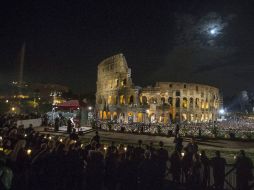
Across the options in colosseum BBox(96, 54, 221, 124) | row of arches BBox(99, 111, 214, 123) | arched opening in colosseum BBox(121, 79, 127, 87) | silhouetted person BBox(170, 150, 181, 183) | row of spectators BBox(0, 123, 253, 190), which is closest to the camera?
row of spectators BBox(0, 123, 253, 190)

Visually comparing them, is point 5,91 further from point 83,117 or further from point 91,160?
point 91,160

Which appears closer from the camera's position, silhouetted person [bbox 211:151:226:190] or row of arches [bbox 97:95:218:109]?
silhouetted person [bbox 211:151:226:190]

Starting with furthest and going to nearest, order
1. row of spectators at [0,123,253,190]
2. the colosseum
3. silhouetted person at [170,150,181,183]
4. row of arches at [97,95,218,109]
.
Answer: row of arches at [97,95,218,109] → the colosseum → silhouetted person at [170,150,181,183] → row of spectators at [0,123,253,190]

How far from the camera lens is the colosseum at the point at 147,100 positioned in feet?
196

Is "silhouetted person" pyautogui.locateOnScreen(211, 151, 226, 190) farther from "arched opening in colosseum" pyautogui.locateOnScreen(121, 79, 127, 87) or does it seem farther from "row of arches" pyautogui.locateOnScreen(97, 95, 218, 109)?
"arched opening in colosseum" pyautogui.locateOnScreen(121, 79, 127, 87)

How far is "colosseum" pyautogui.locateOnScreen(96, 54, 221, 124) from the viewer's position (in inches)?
2355

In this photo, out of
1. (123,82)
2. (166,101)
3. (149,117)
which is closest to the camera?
(149,117)

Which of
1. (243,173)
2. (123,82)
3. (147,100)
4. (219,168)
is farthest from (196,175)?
(123,82)

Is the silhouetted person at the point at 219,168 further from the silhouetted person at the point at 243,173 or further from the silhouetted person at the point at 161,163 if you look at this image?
the silhouetted person at the point at 161,163

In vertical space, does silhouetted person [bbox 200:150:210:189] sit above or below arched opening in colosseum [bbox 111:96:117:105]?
below

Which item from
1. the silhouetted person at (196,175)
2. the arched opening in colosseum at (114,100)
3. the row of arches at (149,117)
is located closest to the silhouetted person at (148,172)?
the silhouetted person at (196,175)

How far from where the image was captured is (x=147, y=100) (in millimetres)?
63219

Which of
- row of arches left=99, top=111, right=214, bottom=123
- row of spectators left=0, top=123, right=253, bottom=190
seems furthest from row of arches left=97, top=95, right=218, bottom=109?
row of spectators left=0, top=123, right=253, bottom=190

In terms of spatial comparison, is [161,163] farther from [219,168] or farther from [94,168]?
[94,168]
